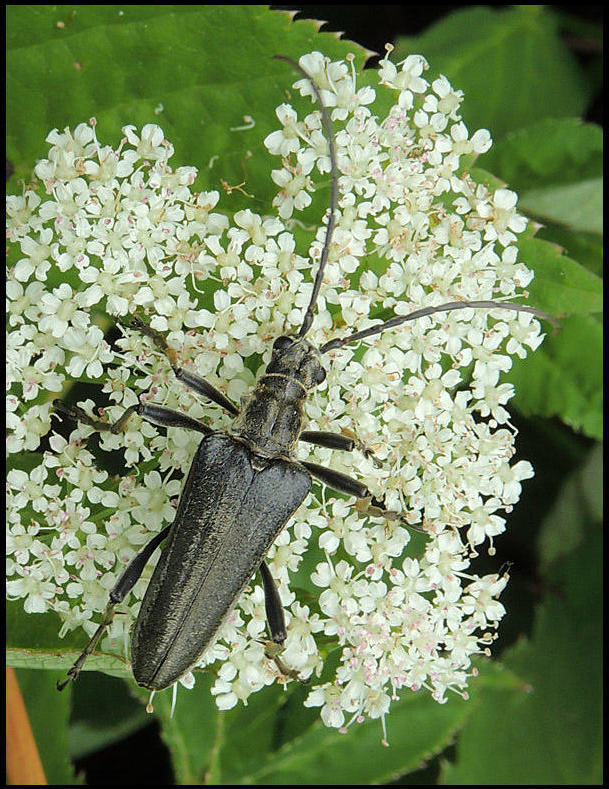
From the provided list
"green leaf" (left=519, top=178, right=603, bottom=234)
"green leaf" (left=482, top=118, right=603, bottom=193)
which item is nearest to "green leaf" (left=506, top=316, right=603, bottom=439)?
"green leaf" (left=519, top=178, right=603, bottom=234)

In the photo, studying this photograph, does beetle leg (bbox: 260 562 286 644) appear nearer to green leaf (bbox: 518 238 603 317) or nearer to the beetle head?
the beetle head

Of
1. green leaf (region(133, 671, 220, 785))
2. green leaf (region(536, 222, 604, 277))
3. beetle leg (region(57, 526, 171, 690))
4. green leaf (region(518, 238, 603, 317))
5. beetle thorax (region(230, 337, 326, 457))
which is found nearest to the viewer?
beetle leg (region(57, 526, 171, 690))

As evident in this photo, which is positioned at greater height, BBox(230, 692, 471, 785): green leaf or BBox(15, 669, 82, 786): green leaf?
BBox(230, 692, 471, 785): green leaf

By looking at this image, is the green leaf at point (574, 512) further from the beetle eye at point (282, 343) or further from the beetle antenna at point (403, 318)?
the beetle eye at point (282, 343)

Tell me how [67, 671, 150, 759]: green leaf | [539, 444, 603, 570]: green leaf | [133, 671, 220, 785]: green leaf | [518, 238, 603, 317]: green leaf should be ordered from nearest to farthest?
1. [518, 238, 603, 317]: green leaf
2. [133, 671, 220, 785]: green leaf
3. [67, 671, 150, 759]: green leaf
4. [539, 444, 603, 570]: green leaf

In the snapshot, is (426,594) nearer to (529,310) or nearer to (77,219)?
(529,310)

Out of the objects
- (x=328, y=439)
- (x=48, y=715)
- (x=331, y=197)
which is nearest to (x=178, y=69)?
(x=331, y=197)

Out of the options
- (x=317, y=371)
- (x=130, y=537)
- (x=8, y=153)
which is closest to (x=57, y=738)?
(x=130, y=537)
